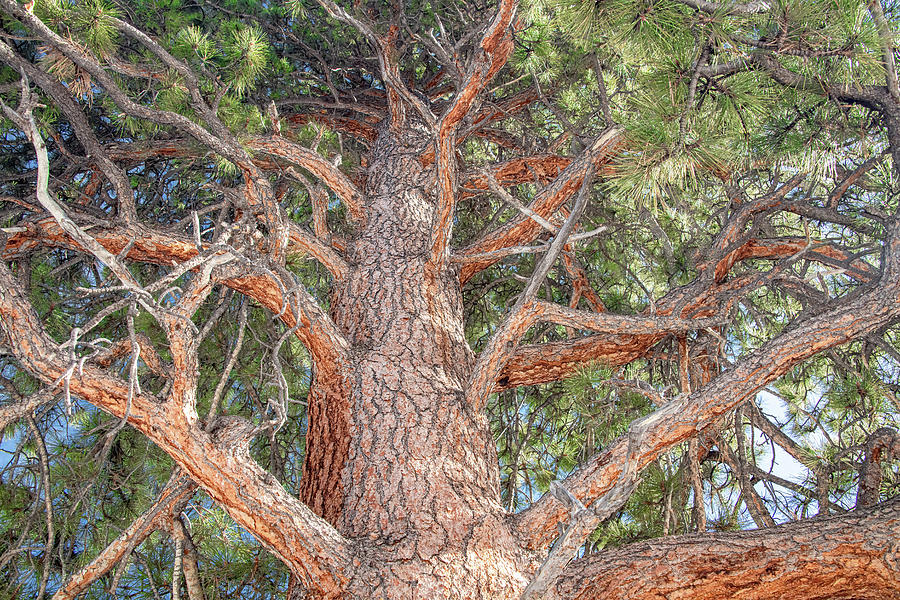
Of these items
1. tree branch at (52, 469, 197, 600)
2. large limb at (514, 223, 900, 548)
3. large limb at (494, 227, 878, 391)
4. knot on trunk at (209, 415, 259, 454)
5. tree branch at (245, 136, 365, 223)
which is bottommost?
tree branch at (52, 469, 197, 600)

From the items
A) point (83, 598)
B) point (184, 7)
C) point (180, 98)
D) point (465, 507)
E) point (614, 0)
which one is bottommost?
point (83, 598)

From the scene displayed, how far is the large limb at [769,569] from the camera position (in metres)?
1.73

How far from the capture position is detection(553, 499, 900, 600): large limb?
5.68 feet

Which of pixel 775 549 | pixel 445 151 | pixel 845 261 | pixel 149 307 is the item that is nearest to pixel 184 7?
pixel 445 151

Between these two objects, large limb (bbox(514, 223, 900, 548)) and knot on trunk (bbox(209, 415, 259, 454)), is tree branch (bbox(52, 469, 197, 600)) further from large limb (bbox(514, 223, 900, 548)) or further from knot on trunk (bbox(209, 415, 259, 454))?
large limb (bbox(514, 223, 900, 548))

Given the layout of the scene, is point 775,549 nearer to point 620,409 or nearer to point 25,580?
point 620,409

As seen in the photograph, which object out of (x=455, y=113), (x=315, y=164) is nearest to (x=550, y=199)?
(x=455, y=113)

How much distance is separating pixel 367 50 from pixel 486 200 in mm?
1213

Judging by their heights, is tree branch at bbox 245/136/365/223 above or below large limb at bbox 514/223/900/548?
above

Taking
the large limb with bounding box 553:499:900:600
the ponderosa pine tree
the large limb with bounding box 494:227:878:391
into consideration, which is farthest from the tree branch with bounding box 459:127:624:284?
the large limb with bounding box 553:499:900:600

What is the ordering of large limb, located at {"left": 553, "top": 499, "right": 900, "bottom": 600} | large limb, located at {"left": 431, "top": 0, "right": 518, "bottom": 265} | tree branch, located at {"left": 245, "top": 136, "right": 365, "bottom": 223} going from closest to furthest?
large limb, located at {"left": 553, "top": 499, "right": 900, "bottom": 600} → large limb, located at {"left": 431, "top": 0, "right": 518, "bottom": 265} → tree branch, located at {"left": 245, "top": 136, "right": 365, "bottom": 223}

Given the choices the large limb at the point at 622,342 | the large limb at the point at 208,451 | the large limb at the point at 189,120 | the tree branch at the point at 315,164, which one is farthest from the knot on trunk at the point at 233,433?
the tree branch at the point at 315,164

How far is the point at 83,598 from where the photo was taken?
10.00ft

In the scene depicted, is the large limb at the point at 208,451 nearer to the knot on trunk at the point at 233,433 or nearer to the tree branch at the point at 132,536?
the knot on trunk at the point at 233,433
